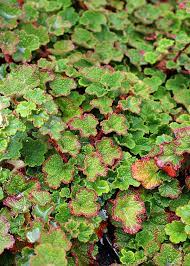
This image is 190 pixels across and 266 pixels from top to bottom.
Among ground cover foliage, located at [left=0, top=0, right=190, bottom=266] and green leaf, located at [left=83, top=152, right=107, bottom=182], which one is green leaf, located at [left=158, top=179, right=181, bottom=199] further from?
green leaf, located at [left=83, top=152, right=107, bottom=182]

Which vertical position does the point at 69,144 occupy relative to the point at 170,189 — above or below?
above

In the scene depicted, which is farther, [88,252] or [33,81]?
[33,81]

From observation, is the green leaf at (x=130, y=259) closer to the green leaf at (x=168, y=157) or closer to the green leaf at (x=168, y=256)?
the green leaf at (x=168, y=256)

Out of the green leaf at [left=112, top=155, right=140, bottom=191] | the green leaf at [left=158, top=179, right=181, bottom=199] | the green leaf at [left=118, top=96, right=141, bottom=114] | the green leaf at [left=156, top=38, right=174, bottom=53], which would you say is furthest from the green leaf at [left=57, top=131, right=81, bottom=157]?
the green leaf at [left=156, top=38, right=174, bottom=53]

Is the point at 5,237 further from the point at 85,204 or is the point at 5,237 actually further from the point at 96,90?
the point at 96,90

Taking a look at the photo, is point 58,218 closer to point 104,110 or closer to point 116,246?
point 116,246

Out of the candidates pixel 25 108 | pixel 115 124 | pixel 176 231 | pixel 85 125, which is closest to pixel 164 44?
pixel 115 124

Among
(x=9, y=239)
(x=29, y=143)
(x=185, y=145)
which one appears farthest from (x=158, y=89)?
(x=9, y=239)
